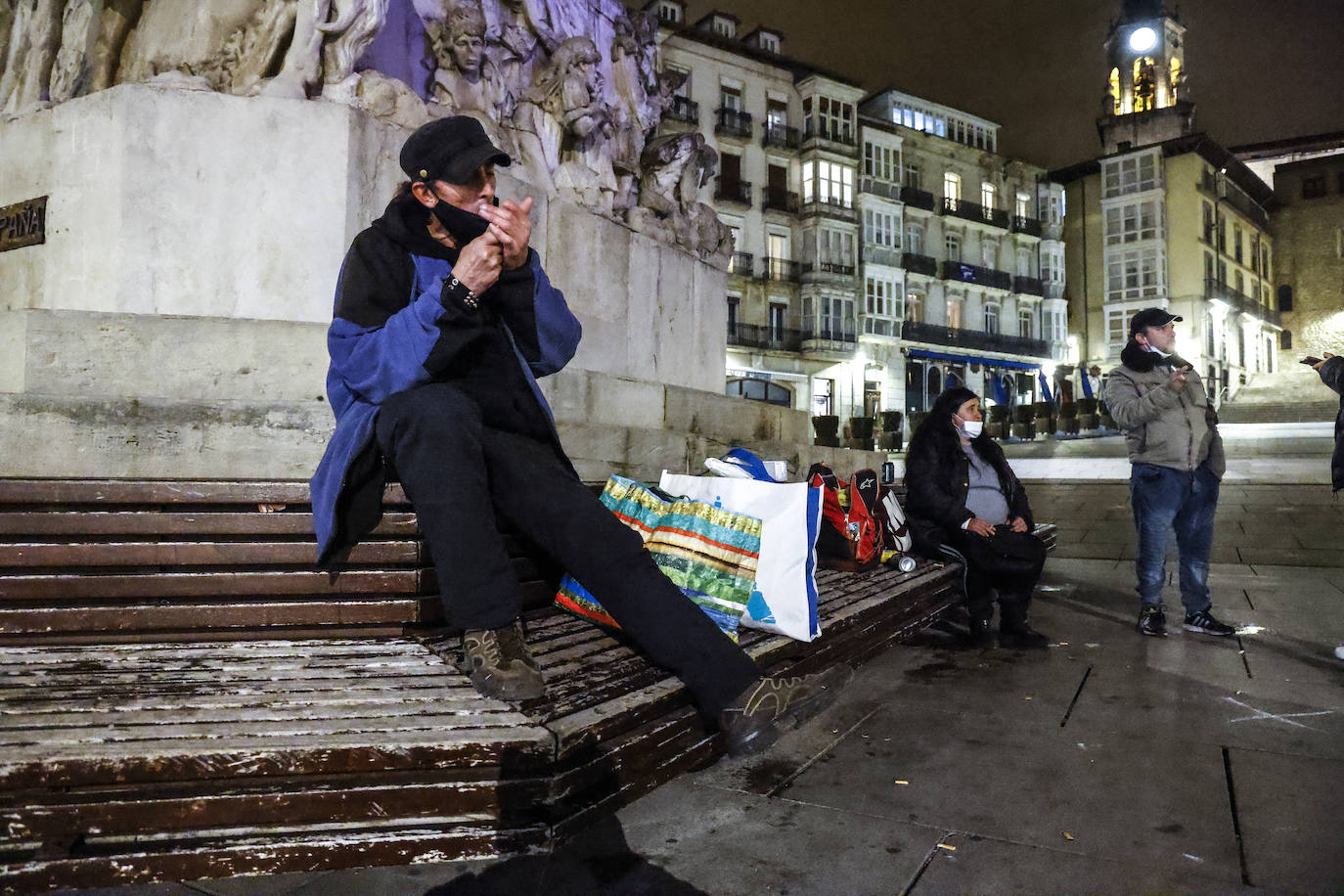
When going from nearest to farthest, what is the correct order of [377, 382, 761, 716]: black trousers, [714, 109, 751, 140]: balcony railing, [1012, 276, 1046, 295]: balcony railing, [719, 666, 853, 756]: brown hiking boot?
[377, 382, 761, 716]: black trousers → [719, 666, 853, 756]: brown hiking boot → [714, 109, 751, 140]: balcony railing → [1012, 276, 1046, 295]: balcony railing

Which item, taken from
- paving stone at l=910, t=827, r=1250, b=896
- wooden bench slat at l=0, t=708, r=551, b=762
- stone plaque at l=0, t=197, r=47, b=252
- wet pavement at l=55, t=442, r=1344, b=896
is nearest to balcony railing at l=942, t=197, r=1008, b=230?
wet pavement at l=55, t=442, r=1344, b=896

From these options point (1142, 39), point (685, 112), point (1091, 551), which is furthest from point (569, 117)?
point (1142, 39)

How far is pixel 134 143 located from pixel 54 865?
364 centimetres

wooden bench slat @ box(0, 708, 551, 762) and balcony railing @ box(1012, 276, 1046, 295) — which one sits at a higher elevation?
balcony railing @ box(1012, 276, 1046, 295)

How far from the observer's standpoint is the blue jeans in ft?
16.4

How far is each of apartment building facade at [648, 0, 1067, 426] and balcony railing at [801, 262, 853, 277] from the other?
6 cm

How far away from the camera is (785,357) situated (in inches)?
1540

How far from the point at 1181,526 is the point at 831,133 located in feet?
125

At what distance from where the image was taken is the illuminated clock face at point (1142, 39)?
60.3 m

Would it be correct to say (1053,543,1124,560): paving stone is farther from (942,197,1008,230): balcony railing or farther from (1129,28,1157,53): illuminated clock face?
(1129,28,1157,53): illuminated clock face

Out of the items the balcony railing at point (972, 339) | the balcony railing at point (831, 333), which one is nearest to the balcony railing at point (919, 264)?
the balcony railing at point (972, 339)

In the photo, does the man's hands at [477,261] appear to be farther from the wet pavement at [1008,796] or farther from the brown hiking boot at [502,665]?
the wet pavement at [1008,796]

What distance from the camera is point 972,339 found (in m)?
44.4

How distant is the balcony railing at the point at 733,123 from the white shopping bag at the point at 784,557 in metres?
37.2
